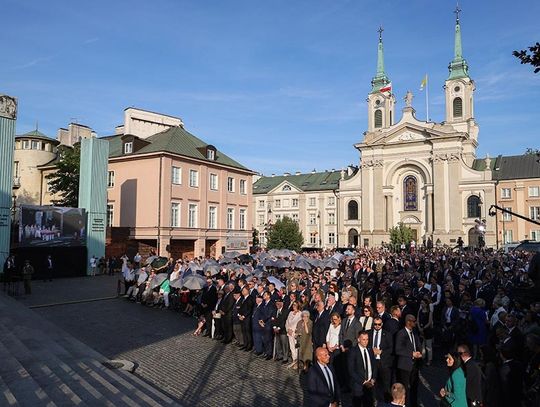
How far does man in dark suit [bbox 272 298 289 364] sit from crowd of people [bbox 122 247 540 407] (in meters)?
0.03

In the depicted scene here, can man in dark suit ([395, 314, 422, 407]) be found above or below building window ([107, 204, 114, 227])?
below

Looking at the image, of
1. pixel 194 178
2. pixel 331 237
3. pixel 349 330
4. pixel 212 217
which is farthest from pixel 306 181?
pixel 349 330

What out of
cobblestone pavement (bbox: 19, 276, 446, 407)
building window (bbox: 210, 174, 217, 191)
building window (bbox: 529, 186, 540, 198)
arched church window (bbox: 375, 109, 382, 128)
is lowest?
cobblestone pavement (bbox: 19, 276, 446, 407)

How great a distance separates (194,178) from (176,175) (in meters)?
2.25

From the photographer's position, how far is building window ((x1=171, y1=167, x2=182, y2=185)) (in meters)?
39.4

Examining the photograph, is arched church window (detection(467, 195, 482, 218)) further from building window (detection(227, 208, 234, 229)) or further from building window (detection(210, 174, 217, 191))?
building window (detection(210, 174, 217, 191))

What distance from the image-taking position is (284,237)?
59438 millimetres

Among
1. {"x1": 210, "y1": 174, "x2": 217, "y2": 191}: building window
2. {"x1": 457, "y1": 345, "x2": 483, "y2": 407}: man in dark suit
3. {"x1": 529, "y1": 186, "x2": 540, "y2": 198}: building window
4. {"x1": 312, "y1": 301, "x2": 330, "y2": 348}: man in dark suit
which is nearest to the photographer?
{"x1": 457, "y1": 345, "x2": 483, "y2": 407}: man in dark suit

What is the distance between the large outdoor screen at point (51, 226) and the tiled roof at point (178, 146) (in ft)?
36.5

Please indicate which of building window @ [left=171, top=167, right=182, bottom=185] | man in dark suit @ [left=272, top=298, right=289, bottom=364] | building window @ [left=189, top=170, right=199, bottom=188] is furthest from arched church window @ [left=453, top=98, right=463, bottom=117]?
man in dark suit @ [left=272, top=298, right=289, bottom=364]

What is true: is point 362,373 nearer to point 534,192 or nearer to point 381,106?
point 534,192

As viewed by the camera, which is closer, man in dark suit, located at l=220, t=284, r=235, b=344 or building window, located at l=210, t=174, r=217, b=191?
man in dark suit, located at l=220, t=284, r=235, b=344

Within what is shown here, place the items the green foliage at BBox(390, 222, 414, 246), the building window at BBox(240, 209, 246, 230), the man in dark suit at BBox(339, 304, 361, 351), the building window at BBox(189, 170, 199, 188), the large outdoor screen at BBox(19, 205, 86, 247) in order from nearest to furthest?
1. the man in dark suit at BBox(339, 304, 361, 351)
2. the large outdoor screen at BBox(19, 205, 86, 247)
3. the building window at BBox(189, 170, 199, 188)
4. the building window at BBox(240, 209, 246, 230)
5. the green foliage at BBox(390, 222, 414, 246)

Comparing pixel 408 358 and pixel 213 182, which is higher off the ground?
pixel 213 182
